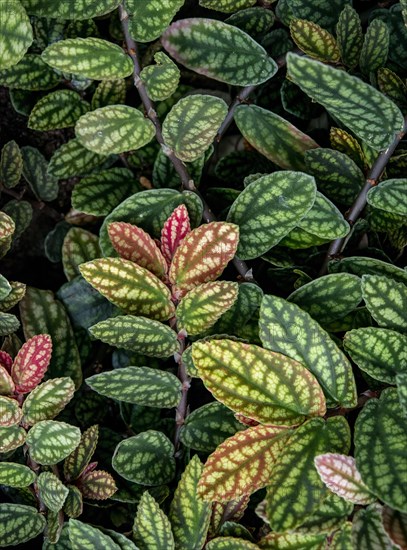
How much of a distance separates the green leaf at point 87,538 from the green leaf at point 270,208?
1.75ft

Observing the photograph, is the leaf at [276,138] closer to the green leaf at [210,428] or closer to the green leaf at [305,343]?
the green leaf at [305,343]

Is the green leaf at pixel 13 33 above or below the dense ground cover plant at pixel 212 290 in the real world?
above

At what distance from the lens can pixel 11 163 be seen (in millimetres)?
1468

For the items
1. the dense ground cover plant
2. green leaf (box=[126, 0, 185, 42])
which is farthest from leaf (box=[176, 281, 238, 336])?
green leaf (box=[126, 0, 185, 42])

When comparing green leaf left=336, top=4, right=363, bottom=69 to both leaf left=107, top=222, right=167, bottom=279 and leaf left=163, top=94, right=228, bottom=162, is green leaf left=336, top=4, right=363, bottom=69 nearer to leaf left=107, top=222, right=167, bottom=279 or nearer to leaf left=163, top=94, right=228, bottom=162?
leaf left=163, top=94, right=228, bottom=162

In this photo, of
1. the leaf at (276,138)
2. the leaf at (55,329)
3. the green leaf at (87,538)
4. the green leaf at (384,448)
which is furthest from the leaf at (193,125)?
the green leaf at (87,538)

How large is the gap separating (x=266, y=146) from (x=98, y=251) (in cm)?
41

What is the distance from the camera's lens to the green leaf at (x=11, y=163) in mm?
1463

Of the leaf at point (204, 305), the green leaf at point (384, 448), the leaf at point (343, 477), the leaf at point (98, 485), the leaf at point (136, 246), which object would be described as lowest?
the leaf at point (98, 485)

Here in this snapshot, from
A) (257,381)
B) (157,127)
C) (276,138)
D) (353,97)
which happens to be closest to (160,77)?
(157,127)

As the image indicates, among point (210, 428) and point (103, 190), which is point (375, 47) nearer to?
point (103, 190)

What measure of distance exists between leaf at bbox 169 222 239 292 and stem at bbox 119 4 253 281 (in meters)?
0.13

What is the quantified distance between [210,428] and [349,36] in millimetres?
787

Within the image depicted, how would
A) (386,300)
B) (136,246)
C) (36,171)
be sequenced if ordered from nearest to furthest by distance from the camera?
(386,300) < (136,246) < (36,171)
